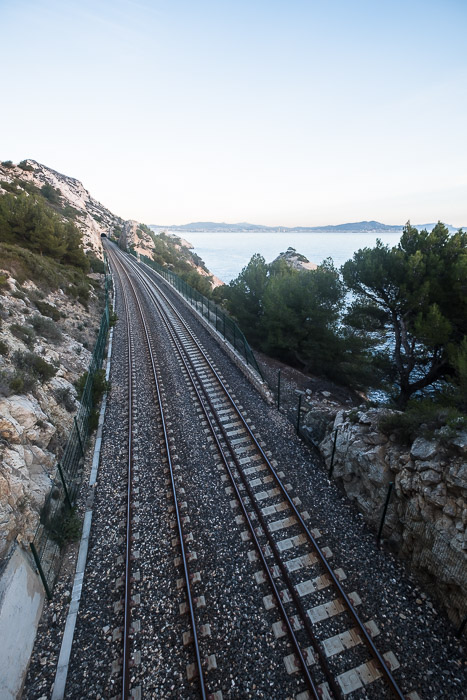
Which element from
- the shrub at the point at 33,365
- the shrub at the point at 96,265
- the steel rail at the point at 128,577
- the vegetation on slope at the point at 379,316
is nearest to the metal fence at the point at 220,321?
the vegetation on slope at the point at 379,316

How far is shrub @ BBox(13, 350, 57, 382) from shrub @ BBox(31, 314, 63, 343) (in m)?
3.33

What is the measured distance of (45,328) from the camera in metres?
14.9

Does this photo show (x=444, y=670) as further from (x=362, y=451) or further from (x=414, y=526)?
(x=362, y=451)

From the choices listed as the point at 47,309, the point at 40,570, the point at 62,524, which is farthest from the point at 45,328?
the point at 40,570

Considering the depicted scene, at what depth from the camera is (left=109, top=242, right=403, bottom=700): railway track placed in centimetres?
552

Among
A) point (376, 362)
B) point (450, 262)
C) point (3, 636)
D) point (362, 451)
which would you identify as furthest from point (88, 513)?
point (450, 262)

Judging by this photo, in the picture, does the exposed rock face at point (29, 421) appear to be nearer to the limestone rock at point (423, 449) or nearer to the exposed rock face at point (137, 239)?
the limestone rock at point (423, 449)

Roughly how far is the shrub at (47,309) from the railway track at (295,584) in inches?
416

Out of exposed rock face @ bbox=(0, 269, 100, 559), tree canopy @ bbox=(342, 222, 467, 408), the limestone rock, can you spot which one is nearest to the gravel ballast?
exposed rock face @ bbox=(0, 269, 100, 559)

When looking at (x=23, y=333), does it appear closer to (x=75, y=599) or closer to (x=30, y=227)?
(x=75, y=599)

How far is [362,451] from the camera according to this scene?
9.09 meters

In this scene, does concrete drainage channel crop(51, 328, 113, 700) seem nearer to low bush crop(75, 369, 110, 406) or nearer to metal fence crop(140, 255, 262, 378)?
low bush crop(75, 369, 110, 406)

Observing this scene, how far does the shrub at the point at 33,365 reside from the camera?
424 inches

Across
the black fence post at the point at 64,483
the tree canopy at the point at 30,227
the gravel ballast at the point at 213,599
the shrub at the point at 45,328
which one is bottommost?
the gravel ballast at the point at 213,599
